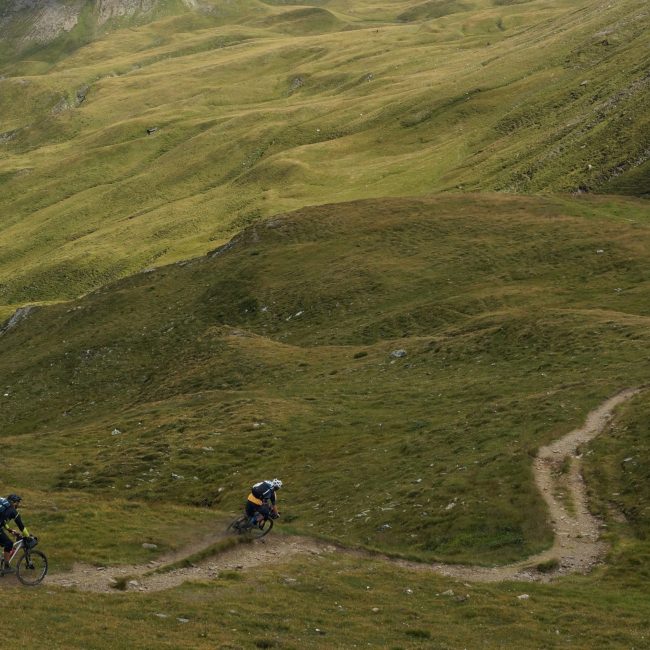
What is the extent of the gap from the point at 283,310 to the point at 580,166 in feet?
181

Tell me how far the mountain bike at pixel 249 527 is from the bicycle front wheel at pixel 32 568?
24.2 ft

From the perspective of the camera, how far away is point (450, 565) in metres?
29.6

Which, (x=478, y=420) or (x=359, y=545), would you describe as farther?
(x=478, y=420)

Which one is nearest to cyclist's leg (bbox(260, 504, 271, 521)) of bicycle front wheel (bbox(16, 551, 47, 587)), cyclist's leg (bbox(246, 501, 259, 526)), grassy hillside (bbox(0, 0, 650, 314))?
cyclist's leg (bbox(246, 501, 259, 526))

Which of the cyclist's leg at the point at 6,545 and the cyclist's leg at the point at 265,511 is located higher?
the cyclist's leg at the point at 6,545

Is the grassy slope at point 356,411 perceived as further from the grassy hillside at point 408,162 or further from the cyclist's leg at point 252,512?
the grassy hillside at point 408,162

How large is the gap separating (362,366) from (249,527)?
28470 mm

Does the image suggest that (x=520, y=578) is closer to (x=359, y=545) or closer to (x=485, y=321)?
(x=359, y=545)

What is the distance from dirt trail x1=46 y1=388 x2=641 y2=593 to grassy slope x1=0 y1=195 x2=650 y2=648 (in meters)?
0.80

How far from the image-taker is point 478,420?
140 ft

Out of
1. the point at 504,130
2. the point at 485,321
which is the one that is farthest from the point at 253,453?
the point at 504,130

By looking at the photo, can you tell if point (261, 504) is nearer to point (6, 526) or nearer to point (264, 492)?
point (264, 492)

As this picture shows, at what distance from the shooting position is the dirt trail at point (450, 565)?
85.4ft

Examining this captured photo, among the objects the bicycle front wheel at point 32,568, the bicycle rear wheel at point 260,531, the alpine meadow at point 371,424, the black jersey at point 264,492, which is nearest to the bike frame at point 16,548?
the bicycle front wheel at point 32,568
